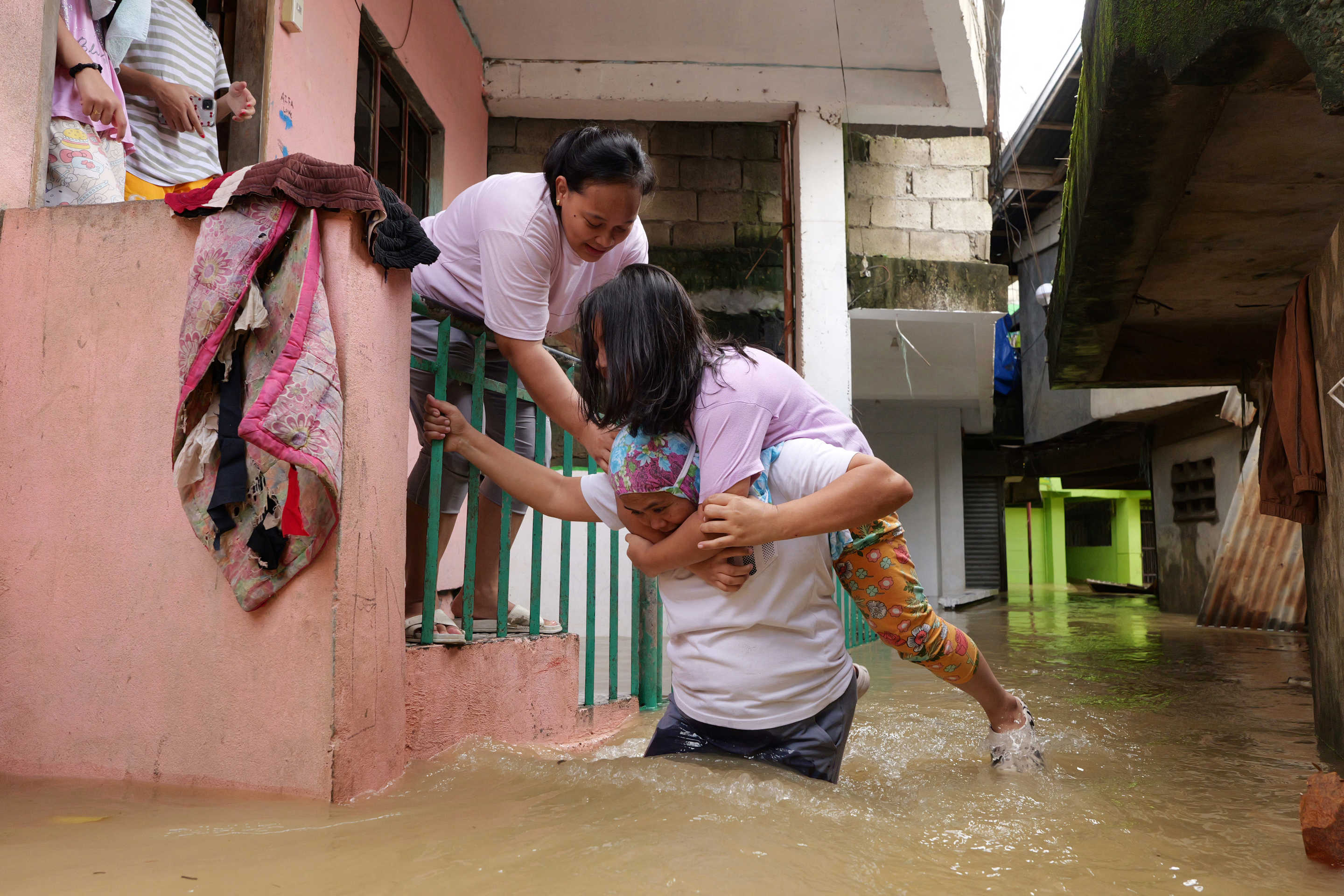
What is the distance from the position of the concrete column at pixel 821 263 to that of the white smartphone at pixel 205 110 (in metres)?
3.92

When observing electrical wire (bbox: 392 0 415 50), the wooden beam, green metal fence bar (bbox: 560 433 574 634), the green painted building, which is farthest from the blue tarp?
green metal fence bar (bbox: 560 433 574 634)

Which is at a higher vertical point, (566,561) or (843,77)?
(843,77)

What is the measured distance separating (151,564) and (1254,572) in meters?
8.72

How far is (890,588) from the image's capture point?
197 centimetres

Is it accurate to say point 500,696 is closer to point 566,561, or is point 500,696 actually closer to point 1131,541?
point 566,561

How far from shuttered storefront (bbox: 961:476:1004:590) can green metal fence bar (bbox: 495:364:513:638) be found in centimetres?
1317

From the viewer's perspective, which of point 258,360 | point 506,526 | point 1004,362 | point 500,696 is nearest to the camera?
point 258,360

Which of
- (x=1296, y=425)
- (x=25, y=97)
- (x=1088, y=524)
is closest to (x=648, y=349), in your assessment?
(x=25, y=97)

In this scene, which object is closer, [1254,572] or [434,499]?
[434,499]

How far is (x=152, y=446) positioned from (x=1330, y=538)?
3.20 m

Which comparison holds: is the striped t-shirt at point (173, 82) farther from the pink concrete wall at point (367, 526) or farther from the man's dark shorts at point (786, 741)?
the man's dark shorts at point (786, 741)

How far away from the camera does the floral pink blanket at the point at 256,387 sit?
1.79 metres

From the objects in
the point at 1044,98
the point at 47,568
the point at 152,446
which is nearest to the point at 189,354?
the point at 152,446

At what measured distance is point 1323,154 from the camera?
2930mm
